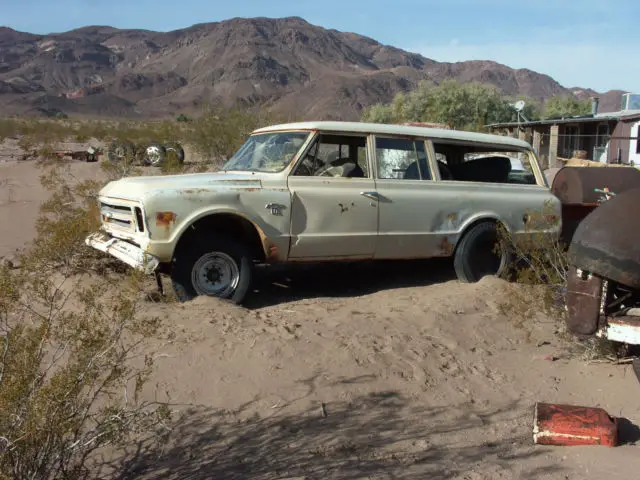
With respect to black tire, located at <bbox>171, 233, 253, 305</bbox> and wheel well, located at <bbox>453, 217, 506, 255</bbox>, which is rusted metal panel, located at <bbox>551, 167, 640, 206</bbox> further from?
black tire, located at <bbox>171, 233, 253, 305</bbox>

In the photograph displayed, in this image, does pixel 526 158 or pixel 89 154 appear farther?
pixel 89 154

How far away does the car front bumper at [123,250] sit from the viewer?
540 centimetres

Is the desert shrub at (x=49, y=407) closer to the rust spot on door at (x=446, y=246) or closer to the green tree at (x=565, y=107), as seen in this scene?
the rust spot on door at (x=446, y=246)

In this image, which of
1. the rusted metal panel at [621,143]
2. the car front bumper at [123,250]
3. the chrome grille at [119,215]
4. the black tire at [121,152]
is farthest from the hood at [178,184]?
the rusted metal panel at [621,143]

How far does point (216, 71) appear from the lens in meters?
122

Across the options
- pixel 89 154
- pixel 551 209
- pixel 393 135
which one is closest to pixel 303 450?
pixel 393 135

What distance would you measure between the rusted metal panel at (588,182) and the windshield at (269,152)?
314cm

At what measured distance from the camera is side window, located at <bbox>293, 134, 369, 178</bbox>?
6.29m

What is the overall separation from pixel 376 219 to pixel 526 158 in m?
2.36

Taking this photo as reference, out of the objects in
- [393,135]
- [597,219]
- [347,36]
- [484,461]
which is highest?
[347,36]

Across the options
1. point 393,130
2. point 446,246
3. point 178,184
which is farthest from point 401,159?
point 178,184

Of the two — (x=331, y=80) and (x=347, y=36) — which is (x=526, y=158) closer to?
(x=331, y=80)

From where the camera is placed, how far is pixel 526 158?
766cm

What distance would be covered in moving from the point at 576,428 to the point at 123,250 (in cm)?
390
